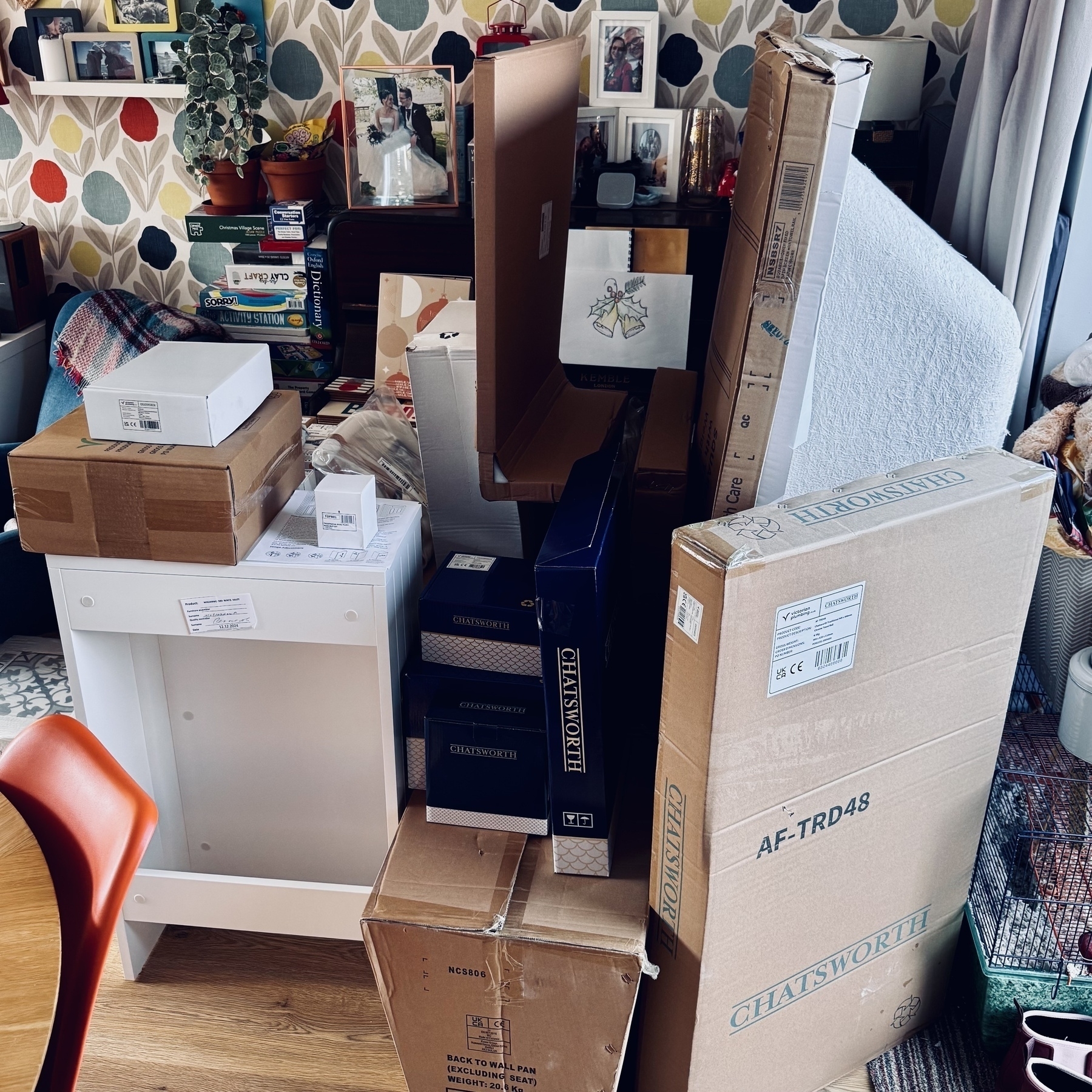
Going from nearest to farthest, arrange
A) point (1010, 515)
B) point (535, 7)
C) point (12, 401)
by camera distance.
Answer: point (1010, 515) → point (535, 7) → point (12, 401)

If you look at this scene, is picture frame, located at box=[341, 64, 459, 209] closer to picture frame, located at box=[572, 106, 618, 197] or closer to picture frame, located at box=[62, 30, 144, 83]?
picture frame, located at box=[572, 106, 618, 197]

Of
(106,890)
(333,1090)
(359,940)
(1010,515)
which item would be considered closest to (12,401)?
(359,940)

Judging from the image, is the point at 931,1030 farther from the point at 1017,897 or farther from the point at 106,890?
the point at 106,890

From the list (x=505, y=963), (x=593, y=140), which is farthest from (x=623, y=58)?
(x=505, y=963)

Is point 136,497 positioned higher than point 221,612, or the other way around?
point 136,497

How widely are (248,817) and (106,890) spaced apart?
0.90 meters

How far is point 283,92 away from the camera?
3.08 m

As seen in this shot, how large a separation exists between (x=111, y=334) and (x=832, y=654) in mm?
2474

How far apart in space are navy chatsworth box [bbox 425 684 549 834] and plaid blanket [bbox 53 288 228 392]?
190cm

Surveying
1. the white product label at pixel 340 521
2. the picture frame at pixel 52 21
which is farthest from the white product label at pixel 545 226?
the picture frame at pixel 52 21

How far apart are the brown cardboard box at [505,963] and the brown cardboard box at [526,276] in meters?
0.56

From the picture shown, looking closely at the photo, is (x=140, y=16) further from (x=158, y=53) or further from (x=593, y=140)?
(x=593, y=140)

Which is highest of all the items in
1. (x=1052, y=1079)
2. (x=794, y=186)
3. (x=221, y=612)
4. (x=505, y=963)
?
(x=794, y=186)

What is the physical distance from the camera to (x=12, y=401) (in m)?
3.15
